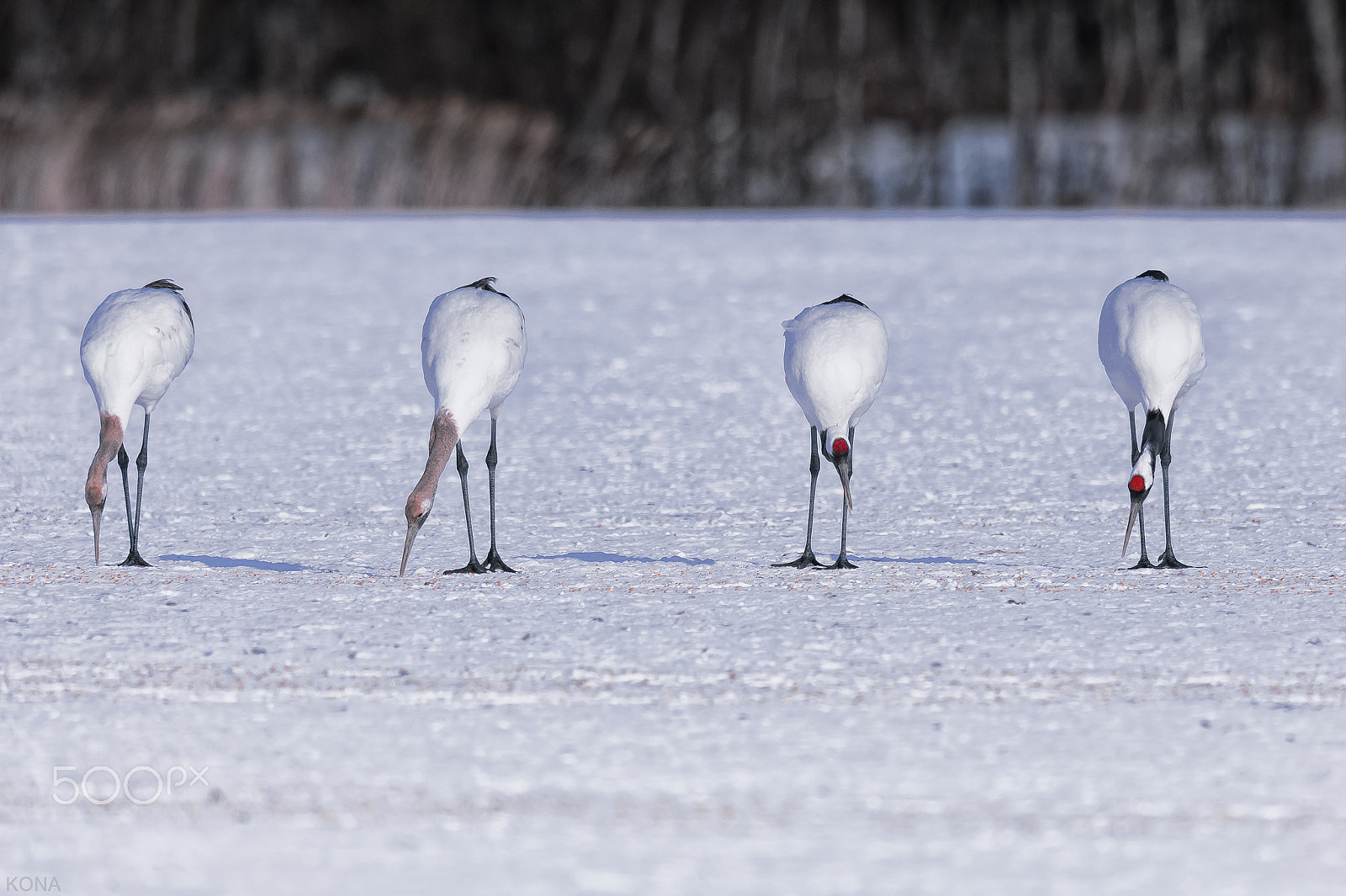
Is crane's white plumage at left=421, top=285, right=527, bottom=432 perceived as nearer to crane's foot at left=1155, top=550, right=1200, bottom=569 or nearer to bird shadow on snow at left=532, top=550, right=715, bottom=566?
bird shadow on snow at left=532, top=550, right=715, bottom=566

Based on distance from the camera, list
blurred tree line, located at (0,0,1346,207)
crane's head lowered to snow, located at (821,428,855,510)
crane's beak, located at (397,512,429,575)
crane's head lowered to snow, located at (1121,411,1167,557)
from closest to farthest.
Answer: crane's beak, located at (397,512,429,575)
crane's head lowered to snow, located at (1121,411,1167,557)
crane's head lowered to snow, located at (821,428,855,510)
blurred tree line, located at (0,0,1346,207)

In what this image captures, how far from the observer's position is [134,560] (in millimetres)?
6988

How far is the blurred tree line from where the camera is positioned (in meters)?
16.0

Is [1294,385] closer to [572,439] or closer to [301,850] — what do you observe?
[572,439]

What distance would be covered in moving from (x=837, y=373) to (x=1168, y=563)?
1278mm

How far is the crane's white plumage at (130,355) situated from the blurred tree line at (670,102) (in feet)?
28.5

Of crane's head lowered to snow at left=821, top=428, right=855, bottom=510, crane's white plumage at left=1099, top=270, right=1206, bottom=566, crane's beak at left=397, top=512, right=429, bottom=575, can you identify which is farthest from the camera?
crane's white plumage at left=1099, top=270, right=1206, bottom=566

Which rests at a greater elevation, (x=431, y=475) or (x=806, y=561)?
(x=431, y=475)

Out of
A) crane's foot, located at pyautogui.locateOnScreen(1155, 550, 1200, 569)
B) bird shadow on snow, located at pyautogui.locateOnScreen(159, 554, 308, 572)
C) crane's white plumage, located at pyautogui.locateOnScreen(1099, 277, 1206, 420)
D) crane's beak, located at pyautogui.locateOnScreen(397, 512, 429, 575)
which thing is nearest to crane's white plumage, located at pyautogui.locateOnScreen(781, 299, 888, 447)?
crane's white plumage, located at pyautogui.locateOnScreen(1099, 277, 1206, 420)

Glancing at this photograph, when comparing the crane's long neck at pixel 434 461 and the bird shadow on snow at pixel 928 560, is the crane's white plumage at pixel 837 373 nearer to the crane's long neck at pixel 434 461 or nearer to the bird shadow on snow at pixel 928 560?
the bird shadow on snow at pixel 928 560

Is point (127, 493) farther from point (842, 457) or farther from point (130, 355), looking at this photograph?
point (842, 457)

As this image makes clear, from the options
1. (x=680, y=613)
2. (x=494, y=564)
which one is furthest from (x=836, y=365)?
(x=494, y=564)

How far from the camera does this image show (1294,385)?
33.6 feet

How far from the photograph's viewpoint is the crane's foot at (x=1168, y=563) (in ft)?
22.6
